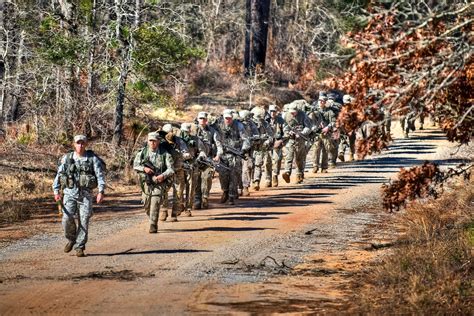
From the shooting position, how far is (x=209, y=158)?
20688mm

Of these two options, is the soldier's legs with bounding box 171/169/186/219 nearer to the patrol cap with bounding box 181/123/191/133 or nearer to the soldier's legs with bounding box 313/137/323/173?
the patrol cap with bounding box 181/123/191/133

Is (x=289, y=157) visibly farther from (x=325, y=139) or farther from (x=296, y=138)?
(x=325, y=139)

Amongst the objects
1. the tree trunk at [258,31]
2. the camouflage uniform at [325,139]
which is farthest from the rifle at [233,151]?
the tree trunk at [258,31]

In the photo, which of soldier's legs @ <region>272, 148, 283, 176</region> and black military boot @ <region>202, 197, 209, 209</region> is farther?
soldier's legs @ <region>272, 148, 283, 176</region>

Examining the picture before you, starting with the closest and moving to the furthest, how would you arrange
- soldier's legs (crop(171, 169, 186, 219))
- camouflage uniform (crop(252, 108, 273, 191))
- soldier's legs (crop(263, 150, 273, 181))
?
1. soldier's legs (crop(171, 169, 186, 219))
2. camouflage uniform (crop(252, 108, 273, 191))
3. soldier's legs (crop(263, 150, 273, 181))

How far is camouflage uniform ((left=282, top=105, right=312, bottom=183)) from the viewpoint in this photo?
2605cm

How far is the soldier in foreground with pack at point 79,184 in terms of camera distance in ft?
50.5

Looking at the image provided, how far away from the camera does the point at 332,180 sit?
27.5m

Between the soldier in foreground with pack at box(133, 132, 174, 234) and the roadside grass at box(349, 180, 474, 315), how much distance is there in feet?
13.3

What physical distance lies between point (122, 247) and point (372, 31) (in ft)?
21.3

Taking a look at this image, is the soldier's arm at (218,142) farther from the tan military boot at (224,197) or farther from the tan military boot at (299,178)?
the tan military boot at (299,178)

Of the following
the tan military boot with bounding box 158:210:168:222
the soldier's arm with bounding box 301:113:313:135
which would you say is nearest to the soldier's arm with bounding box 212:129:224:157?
the tan military boot with bounding box 158:210:168:222

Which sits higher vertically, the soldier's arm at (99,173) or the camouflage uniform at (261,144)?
the camouflage uniform at (261,144)

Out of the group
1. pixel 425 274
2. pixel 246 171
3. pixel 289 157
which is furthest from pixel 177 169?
pixel 425 274
